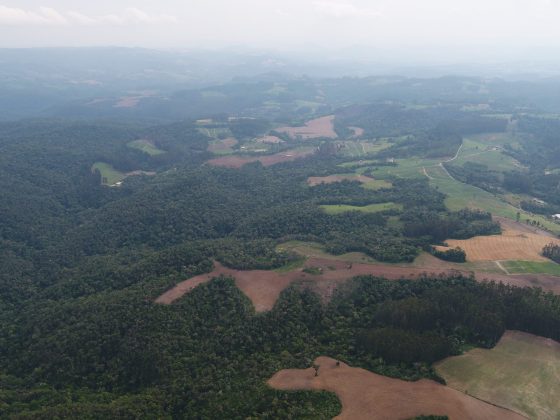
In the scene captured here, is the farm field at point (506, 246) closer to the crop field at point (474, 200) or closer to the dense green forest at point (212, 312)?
the dense green forest at point (212, 312)

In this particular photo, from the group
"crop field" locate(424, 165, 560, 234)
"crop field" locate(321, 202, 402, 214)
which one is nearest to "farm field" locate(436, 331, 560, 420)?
"crop field" locate(424, 165, 560, 234)

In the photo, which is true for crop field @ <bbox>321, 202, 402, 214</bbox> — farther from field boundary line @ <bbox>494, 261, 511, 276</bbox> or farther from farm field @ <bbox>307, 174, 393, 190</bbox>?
field boundary line @ <bbox>494, 261, 511, 276</bbox>

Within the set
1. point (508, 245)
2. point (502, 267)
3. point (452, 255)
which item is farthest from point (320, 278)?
point (508, 245)

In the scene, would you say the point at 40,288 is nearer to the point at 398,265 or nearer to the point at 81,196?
the point at 81,196

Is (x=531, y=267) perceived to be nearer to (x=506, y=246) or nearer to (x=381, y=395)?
(x=506, y=246)

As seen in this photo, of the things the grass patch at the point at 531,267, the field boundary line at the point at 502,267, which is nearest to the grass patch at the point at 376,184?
the field boundary line at the point at 502,267

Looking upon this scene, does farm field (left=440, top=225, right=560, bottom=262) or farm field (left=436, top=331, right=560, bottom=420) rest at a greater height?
farm field (left=440, top=225, right=560, bottom=262)

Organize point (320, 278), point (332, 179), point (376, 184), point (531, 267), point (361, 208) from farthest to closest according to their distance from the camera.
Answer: point (332, 179)
point (376, 184)
point (361, 208)
point (531, 267)
point (320, 278)
